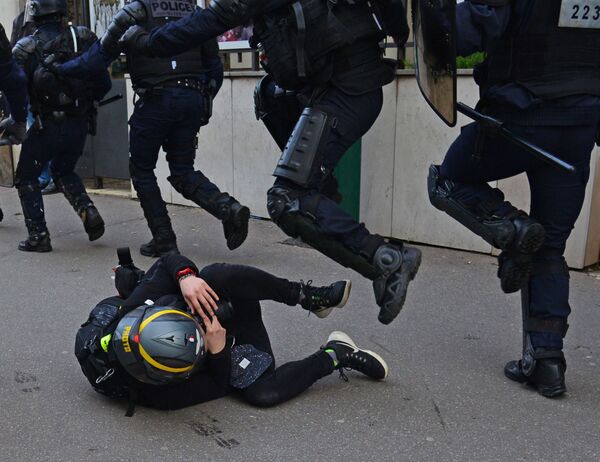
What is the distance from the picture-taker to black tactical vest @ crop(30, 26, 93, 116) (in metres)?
5.69

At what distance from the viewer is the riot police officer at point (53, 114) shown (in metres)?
5.69

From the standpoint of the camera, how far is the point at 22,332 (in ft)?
13.8

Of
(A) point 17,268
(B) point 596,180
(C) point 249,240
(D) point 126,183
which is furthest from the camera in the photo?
(D) point 126,183

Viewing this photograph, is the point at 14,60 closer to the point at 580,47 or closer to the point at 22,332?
the point at 22,332

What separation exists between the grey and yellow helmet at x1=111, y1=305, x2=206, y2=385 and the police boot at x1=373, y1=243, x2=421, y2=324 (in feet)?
2.42

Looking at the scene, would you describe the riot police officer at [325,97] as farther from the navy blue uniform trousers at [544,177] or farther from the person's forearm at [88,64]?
the person's forearm at [88,64]

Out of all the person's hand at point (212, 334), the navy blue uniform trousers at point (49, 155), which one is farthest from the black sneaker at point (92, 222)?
the person's hand at point (212, 334)

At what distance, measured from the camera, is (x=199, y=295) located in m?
3.10

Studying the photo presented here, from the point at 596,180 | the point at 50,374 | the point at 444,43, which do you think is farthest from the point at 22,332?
the point at 596,180

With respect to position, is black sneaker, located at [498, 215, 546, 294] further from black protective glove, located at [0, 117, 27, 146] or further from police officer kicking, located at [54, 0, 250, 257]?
black protective glove, located at [0, 117, 27, 146]

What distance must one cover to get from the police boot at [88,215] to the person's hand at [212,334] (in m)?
3.25

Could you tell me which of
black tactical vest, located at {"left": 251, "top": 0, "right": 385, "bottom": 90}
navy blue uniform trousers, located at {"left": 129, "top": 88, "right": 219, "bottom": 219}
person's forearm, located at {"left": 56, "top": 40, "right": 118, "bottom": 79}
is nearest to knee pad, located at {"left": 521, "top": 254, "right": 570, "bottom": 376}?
black tactical vest, located at {"left": 251, "top": 0, "right": 385, "bottom": 90}

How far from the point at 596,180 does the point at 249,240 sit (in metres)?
2.64

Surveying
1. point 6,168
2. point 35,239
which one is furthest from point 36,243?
point 6,168
